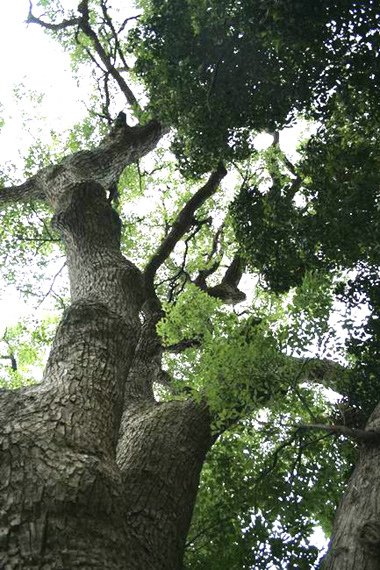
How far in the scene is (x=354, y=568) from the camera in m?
3.83

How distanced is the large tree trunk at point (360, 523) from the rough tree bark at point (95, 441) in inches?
49.7

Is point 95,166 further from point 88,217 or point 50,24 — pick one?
point 50,24

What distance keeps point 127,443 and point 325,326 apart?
225cm

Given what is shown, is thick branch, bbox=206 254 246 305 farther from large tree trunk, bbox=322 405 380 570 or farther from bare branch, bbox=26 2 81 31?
large tree trunk, bbox=322 405 380 570

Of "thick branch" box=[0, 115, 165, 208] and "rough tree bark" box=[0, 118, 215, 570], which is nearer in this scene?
"rough tree bark" box=[0, 118, 215, 570]

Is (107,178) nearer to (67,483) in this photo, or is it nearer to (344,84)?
(344,84)

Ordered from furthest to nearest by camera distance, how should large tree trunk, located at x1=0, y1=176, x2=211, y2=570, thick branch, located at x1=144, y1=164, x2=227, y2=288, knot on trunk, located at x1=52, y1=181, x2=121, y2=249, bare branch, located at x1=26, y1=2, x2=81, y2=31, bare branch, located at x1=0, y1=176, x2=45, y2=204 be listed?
1. bare branch, located at x1=26, y1=2, x2=81, y2=31
2. bare branch, located at x1=0, y1=176, x2=45, y2=204
3. thick branch, located at x1=144, y1=164, x2=227, y2=288
4. knot on trunk, located at x1=52, y1=181, x2=121, y2=249
5. large tree trunk, located at x1=0, y1=176, x2=211, y2=570

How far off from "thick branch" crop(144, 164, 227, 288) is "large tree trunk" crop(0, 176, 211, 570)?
2001 millimetres

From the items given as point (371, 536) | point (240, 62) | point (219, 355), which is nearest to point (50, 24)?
point (240, 62)

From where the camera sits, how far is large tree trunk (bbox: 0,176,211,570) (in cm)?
359

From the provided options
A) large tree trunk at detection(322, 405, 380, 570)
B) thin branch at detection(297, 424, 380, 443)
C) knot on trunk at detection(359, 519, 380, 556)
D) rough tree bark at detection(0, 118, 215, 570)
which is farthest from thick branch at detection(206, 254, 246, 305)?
knot on trunk at detection(359, 519, 380, 556)

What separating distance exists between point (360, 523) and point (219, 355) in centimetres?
199

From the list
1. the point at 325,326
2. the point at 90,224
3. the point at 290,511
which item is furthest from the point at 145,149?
the point at 290,511

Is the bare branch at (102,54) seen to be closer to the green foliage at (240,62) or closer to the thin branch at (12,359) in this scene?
the green foliage at (240,62)
